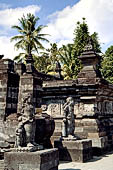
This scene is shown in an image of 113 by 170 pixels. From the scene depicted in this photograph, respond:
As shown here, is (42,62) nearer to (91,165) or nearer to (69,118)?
(69,118)

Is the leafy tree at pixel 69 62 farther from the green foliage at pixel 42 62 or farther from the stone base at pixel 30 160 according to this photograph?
the stone base at pixel 30 160

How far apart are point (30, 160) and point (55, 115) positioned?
6.00 m

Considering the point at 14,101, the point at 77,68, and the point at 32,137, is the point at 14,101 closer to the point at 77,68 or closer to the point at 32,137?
the point at 32,137

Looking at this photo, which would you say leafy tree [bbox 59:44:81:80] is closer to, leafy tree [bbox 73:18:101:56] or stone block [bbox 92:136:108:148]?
leafy tree [bbox 73:18:101:56]

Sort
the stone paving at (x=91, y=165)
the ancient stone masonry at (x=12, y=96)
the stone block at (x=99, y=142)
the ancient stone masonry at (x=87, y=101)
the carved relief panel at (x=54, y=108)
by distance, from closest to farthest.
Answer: the stone paving at (x=91, y=165), the ancient stone masonry at (x=12, y=96), the stone block at (x=99, y=142), the ancient stone masonry at (x=87, y=101), the carved relief panel at (x=54, y=108)

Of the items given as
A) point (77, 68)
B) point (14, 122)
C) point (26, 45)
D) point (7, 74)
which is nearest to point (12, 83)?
point (7, 74)

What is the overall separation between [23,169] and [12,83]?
4.15m

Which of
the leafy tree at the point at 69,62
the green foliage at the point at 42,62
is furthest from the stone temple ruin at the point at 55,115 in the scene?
the green foliage at the point at 42,62

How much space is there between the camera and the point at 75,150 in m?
9.17

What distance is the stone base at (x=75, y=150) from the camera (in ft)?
29.8

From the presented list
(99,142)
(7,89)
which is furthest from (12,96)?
(99,142)

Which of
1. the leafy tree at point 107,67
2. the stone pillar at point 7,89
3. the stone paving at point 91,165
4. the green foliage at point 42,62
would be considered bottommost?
the stone paving at point 91,165

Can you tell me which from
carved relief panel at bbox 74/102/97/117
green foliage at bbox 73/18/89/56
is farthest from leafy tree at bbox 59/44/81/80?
carved relief panel at bbox 74/102/97/117

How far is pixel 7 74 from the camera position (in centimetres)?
947
